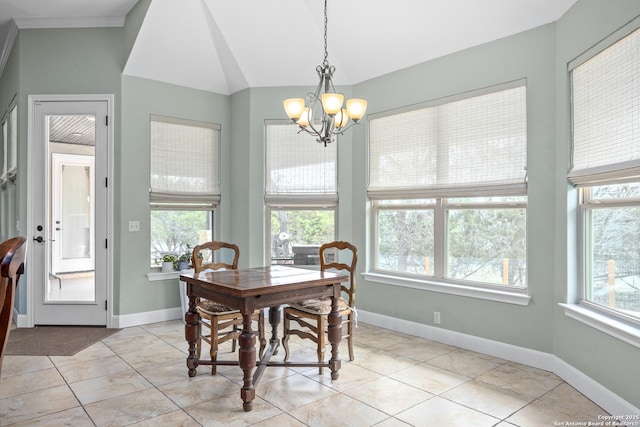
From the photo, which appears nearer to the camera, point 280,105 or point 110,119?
point 110,119

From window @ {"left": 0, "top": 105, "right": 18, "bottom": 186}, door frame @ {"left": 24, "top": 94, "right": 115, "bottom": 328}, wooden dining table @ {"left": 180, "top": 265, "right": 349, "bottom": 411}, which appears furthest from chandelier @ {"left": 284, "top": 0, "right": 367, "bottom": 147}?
window @ {"left": 0, "top": 105, "right": 18, "bottom": 186}

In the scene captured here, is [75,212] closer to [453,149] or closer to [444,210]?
[444,210]

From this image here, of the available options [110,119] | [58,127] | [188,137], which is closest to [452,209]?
[188,137]

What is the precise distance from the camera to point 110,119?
461 cm

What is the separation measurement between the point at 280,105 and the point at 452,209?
7.66 feet

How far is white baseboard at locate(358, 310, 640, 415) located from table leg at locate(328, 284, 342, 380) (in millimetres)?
1333

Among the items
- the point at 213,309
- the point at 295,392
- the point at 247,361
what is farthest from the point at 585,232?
the point at 213,309

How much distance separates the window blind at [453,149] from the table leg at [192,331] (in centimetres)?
231

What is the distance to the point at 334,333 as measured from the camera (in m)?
3.18

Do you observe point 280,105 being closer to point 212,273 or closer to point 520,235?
point 212,273

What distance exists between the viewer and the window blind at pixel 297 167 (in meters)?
4.98

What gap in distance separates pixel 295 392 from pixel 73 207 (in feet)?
10.7

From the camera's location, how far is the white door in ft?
15.0

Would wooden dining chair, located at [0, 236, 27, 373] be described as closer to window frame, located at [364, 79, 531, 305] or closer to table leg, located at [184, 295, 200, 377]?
table leg, located at [184, 295, 200, 377]
